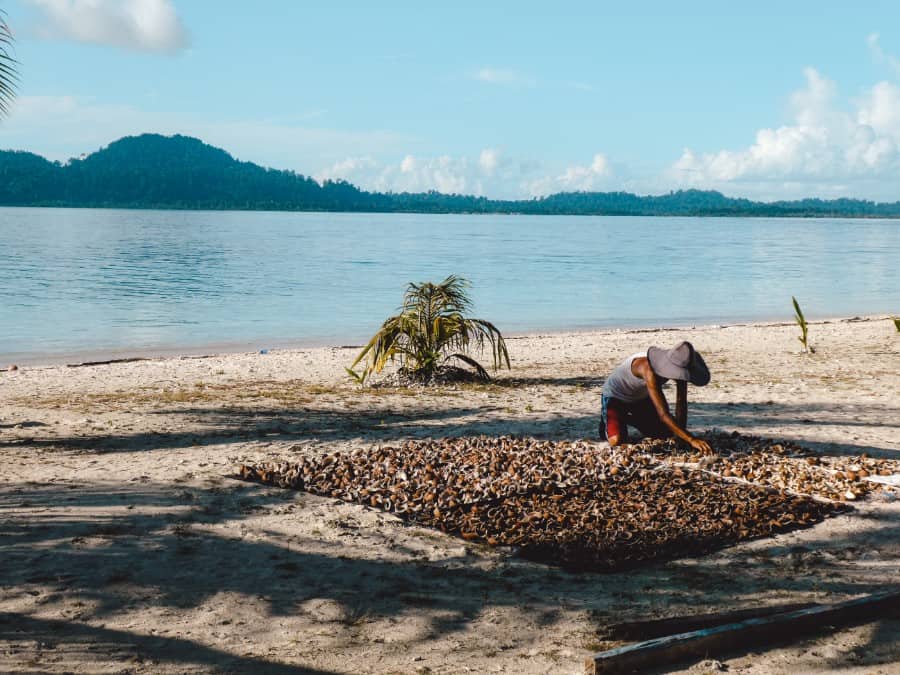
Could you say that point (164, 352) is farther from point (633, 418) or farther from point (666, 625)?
point (666, 625)

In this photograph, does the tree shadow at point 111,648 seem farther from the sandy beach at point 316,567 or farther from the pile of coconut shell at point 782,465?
the pile of coconut shell at point 782,465

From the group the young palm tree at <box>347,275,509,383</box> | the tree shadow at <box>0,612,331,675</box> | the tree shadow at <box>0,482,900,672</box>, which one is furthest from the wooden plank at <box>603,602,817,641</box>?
the young palm tree at <box>347,275,509,383</box>

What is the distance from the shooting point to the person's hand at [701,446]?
6.94 metres

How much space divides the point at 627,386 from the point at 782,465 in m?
1.33

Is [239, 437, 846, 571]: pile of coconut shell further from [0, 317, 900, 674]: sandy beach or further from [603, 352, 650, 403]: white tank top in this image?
[603, 352, 650, 403]: white tank top

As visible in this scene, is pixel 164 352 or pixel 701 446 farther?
pixel 164 352

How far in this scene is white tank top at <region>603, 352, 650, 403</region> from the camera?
284 inches

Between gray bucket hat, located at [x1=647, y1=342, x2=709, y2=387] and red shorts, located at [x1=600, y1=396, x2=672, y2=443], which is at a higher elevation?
gray bucket hat, located at [x1=647, y1=342, x2=709, y2=387]

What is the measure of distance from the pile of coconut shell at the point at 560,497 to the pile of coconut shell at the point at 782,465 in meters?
0.18

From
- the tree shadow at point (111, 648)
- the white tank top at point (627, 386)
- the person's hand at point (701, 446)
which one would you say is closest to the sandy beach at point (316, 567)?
the tree shadow at point (111, 648)

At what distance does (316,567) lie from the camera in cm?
496

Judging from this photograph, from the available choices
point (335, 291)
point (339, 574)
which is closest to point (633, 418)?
point (339, 574)

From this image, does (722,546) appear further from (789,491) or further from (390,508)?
(390,508)

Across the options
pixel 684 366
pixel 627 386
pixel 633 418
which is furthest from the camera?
pixel 633 418
